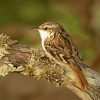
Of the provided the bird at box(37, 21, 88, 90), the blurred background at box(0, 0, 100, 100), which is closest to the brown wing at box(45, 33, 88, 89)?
the bird at box(37, 21, 88, 90)

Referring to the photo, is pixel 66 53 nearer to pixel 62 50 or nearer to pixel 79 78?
pixel 62 50

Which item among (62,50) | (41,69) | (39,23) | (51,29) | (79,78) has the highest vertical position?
(39,23)

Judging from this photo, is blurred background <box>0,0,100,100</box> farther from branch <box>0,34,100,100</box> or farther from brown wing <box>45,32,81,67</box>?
branch <box>0,34,100,100</box>

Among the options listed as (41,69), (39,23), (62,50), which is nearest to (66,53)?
(62,50)

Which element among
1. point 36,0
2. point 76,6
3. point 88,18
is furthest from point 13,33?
point 76,6

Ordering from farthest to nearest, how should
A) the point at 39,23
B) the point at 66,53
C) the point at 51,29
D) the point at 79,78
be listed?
the point at 39,23
the point at 51,29
the point at 66,53
the point at 79,78
